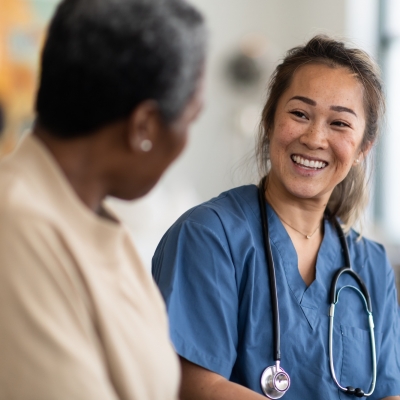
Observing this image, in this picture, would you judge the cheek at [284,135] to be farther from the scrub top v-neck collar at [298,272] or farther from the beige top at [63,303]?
the beige top at [63,303]

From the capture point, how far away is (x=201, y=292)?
1.41 m

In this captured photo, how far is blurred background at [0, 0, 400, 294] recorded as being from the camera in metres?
4.33

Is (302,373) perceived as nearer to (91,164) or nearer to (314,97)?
(314,97)

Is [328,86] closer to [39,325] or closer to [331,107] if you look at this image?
[331,107]

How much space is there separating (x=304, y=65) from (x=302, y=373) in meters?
0.71

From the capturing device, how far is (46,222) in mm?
769

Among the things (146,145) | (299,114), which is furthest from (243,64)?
(146,145)

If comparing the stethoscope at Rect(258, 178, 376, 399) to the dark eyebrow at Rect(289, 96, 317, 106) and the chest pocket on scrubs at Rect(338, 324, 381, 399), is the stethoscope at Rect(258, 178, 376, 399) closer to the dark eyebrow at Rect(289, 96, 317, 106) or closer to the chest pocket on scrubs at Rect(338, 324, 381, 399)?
the chest pocket on scrubs at Rect(338, 324, 381, 399)

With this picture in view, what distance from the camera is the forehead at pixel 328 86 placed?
62.8 inches

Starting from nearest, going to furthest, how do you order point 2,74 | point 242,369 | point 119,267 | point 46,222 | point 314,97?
point 46,222
point 119,267
point 242,369
point 314,97
point 2,74

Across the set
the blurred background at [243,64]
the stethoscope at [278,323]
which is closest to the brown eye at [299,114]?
the stethoscope at [278,323]

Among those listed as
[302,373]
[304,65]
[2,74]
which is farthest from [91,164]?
[2,74]

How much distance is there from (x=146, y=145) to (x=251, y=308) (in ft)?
2.24

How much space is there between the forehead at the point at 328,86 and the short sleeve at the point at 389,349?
44 centimetres
